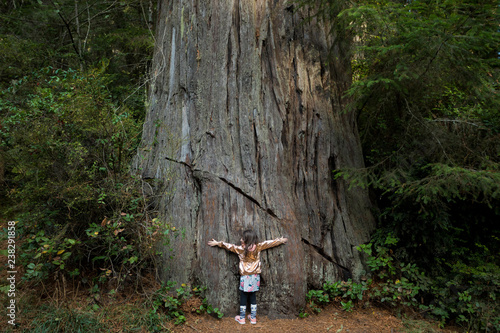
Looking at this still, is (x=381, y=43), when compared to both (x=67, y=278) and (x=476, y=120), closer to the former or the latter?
(x=476, y=120)

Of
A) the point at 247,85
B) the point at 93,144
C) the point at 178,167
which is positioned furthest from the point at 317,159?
the point at 93,144

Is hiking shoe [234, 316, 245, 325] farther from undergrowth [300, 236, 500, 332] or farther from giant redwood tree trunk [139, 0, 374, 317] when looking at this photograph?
undergrowth [300, 236, 500, 332]

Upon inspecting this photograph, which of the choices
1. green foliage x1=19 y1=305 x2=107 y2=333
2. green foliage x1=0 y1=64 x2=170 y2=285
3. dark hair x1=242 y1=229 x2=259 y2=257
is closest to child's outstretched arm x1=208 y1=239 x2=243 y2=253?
dark hair x1=242 y1=229 x2=259 y2=257

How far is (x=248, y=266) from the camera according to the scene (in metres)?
4.86

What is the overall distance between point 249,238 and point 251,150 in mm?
1454

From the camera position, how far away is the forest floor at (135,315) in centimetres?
404

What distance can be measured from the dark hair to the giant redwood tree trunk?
0.57 feet

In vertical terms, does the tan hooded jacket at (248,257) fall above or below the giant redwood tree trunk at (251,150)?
below

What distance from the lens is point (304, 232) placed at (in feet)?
18.2

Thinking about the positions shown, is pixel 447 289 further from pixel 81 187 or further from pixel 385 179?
pixel 81 187

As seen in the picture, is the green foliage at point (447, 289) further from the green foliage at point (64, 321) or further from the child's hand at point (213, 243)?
the green foliage at point (64, 321)

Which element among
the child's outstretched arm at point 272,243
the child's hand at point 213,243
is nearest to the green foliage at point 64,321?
the child's hand at point 213,243

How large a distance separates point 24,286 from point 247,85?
14.9ft

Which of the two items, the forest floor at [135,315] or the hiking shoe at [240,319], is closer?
the forest floor at [135,315]
